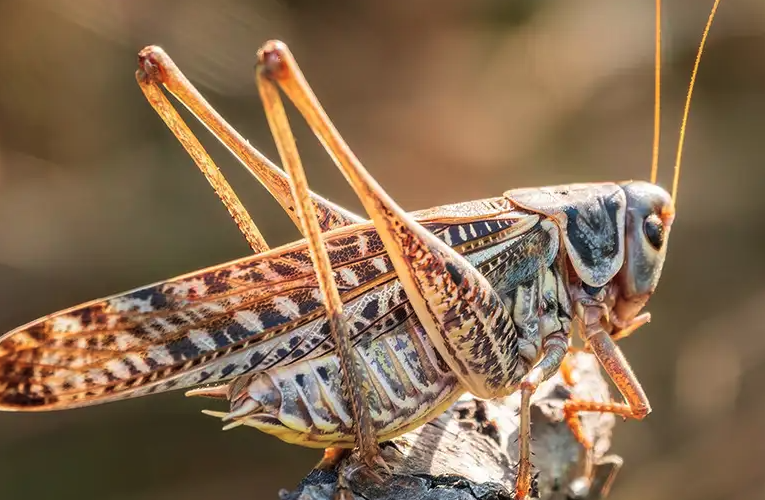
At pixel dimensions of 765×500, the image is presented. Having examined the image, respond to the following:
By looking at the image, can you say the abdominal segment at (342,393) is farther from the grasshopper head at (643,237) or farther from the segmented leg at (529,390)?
the grasshopper head at (643,237)

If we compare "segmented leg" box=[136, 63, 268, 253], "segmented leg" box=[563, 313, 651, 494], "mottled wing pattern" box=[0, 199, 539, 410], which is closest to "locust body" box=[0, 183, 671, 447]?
"mottled wing pattern" box=[0, 199, 539, 410]

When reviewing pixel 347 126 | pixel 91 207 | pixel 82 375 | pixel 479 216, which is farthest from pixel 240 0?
pixel 82 375

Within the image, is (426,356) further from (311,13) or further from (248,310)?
(311,13)

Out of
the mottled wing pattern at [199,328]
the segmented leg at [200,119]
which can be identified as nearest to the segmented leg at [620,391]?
the mottled wing pattern at [199,328]

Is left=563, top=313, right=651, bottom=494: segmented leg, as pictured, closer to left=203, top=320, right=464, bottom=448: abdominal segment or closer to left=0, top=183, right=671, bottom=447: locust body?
left=0, top=183, right=671, bottom=447: locust body

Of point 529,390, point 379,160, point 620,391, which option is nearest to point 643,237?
point 620,391

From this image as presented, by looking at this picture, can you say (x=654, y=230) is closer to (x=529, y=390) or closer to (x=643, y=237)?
(x=643, y=237)
